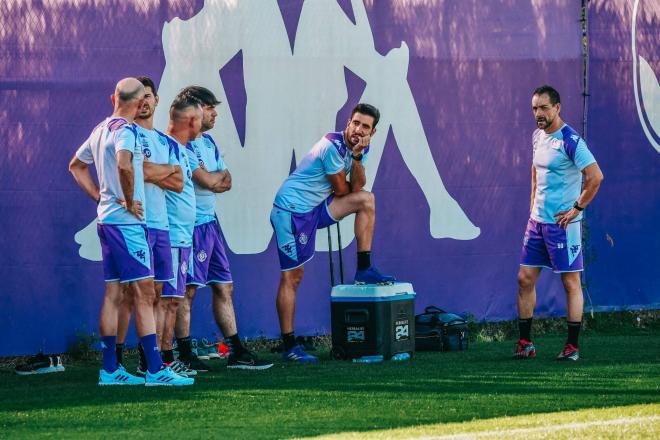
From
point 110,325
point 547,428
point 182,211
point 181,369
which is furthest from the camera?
point 182,211

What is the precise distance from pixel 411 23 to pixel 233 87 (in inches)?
64.9

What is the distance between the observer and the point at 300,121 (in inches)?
372

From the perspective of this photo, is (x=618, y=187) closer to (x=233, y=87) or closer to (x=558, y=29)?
(x=558, y=29)

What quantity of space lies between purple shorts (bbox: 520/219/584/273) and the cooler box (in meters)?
0.90

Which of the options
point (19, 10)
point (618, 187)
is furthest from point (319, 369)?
point (618, 187)

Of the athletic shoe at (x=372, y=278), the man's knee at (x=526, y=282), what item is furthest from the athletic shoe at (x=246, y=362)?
the man's knee at (x=526, y=282)

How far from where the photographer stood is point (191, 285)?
8.04 metres

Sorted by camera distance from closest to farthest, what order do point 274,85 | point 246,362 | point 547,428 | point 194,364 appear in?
1. point 547,428
2. point 194,364
3. point 246,362
4. point 274,85

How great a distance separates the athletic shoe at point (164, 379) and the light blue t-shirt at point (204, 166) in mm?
1406

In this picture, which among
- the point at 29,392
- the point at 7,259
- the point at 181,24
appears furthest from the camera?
the point at 181,24

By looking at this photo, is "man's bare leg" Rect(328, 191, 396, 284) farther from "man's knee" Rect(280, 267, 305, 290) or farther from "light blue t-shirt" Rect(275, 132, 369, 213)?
"man's knee" Rect(280, 267, 305, 290)

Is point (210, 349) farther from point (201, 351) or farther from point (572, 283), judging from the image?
point (572, 283)

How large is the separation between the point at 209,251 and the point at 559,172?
2.36 metres

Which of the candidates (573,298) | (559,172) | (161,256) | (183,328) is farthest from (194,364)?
(559,172)
